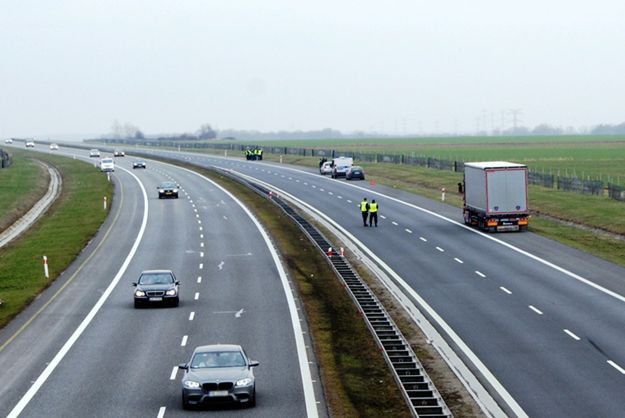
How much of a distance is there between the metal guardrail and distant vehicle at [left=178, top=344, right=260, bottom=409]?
3.70 metres

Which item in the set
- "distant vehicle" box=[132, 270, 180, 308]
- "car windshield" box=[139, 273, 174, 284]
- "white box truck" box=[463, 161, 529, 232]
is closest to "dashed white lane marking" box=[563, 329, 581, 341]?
"distant vehicle" box=[132, 270, 180, 308]

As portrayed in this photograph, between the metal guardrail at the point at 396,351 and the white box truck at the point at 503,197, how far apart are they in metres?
12.5

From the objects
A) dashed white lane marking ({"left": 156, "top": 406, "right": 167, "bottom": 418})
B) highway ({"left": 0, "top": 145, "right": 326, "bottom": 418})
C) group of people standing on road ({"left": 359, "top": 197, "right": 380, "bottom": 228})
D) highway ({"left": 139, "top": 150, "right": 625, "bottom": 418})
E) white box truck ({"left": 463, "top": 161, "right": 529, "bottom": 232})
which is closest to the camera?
dashed white lane marking ({"left": 156, "top": 406, "right": 167, "bottom": 418})

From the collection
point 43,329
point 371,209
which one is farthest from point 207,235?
point 43,329

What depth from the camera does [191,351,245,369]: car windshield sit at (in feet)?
85.9

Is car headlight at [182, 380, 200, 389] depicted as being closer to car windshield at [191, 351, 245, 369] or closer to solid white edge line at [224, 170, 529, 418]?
car windshield at [191, 351, 245, 369]

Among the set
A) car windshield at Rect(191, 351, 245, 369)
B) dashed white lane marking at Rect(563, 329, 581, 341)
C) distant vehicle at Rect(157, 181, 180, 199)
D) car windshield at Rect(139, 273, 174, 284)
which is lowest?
dashed white lane marking at Rect(563, 329, 581, 341)

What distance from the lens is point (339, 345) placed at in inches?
1344

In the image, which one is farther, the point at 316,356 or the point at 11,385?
the point at 316,356

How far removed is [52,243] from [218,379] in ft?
144

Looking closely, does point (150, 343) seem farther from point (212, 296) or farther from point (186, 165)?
point (186, 165)

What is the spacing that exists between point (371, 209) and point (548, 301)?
28434 millimetres

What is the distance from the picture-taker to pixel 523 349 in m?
33.0

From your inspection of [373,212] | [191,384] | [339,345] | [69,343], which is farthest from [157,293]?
[373,212]
